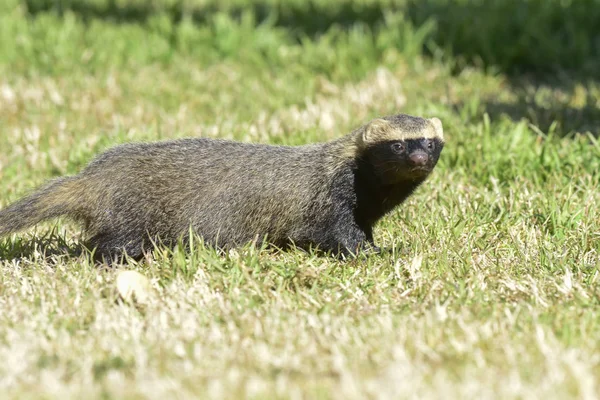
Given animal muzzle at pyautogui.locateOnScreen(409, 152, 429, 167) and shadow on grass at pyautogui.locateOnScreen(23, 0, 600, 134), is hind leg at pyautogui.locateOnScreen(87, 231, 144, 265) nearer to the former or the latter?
animal muzzle at pyautogui.locateOnScreen(409, 152, 429, 167)

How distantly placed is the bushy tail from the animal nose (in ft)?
5.49

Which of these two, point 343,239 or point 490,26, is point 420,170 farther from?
point 490,26

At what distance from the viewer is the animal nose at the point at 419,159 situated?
16.1 ft

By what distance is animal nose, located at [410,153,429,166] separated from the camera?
4.90 metres

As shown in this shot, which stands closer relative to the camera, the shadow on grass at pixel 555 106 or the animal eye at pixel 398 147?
the animal eye at pixel 398 147

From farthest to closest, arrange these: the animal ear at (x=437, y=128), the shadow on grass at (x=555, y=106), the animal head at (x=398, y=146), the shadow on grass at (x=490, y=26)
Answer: the shadow on grass at (x=490, y=26)
the shadow on grass at (x=555, y=106)
the animal ear at (x=437, y=128)
the animal head at (x=398, y=146)

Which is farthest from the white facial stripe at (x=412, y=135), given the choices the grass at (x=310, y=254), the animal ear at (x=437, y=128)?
the grass at (x=310, y=254)

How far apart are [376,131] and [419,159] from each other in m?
0.34

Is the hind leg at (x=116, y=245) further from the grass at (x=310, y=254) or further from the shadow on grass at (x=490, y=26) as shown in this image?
the shadow on grass at (x=490, y=26)

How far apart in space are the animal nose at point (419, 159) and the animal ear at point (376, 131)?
241 millimetres

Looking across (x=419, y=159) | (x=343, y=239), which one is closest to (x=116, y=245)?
(x=343, y=239)

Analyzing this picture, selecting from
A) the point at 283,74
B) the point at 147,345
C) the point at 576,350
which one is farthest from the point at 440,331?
the point at 283,74

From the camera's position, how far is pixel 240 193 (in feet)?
16.8

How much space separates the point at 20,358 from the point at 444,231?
8.05 ft
